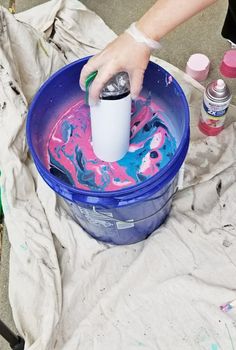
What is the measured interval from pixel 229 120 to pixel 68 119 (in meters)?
0.59

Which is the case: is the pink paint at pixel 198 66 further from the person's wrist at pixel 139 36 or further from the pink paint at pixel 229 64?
the person's wrist at pixel 139 36

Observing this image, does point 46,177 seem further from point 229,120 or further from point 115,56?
point 229,120

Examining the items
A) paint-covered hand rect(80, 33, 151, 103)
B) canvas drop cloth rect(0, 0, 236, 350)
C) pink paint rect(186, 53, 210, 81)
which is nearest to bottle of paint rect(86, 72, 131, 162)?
paint-covered hand rect(80, 33, 151, 103)

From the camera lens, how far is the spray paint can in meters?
1.40

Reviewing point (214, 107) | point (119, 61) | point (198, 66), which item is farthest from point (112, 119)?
point (198, 66)

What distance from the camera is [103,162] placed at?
1226mm

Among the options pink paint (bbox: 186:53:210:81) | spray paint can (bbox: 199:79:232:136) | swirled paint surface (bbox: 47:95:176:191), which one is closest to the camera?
swirled paint surface (bbox: 47:95:176:191)

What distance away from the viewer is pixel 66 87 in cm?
125

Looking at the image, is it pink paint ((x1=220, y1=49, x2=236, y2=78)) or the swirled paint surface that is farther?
pink paint ((x1=220, y1=49, x2=236, y2=78))

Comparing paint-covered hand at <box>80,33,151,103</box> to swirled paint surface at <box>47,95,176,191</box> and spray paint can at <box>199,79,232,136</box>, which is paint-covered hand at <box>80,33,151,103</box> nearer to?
swirled paint surface at <box>47,95,176,191</box>

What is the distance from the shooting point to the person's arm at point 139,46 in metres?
0.97

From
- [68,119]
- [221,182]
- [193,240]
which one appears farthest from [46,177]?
[221,182]

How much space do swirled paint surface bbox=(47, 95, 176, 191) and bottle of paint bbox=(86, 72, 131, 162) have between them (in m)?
0.04

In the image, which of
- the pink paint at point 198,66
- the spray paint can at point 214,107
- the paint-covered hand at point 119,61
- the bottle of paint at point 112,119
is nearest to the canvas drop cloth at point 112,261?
the spray paint can at point 214,107
